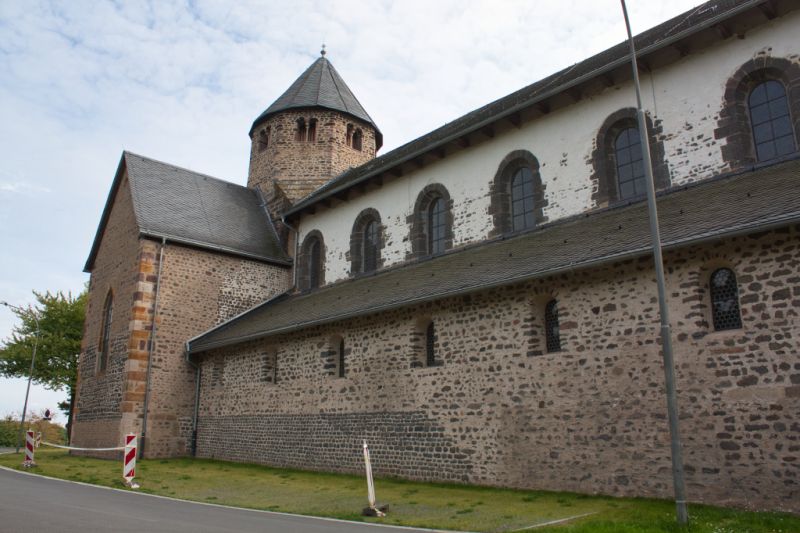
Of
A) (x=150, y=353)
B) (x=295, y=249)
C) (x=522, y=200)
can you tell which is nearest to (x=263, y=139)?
(x=295, y=249)

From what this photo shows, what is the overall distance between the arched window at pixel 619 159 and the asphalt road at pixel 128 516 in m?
8.76

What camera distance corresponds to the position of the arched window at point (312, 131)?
28078 millimetres

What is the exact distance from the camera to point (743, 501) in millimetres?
9086

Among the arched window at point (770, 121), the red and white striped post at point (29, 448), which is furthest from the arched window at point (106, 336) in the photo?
the arched window at point (770, 121)

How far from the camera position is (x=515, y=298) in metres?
12.9

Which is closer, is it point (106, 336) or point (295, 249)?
point (106, 336)

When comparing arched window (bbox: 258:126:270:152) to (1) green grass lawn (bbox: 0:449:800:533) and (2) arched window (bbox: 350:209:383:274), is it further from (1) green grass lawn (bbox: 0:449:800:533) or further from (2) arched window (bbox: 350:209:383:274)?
(1) green grass lawn (bbox: 0:449:800:533)

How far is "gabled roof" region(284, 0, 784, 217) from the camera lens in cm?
1227

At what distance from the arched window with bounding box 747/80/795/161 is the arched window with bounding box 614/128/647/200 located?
218cm

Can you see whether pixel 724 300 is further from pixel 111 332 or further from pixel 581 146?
pixel 111 332

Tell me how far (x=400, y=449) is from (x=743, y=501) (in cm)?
702

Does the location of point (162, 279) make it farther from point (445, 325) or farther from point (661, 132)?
point (661, 132)

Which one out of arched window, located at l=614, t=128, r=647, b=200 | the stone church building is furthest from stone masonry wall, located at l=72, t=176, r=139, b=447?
arched window, located at l=614, t=128, r=647, b=200

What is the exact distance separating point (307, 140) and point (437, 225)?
1181 centimetres
